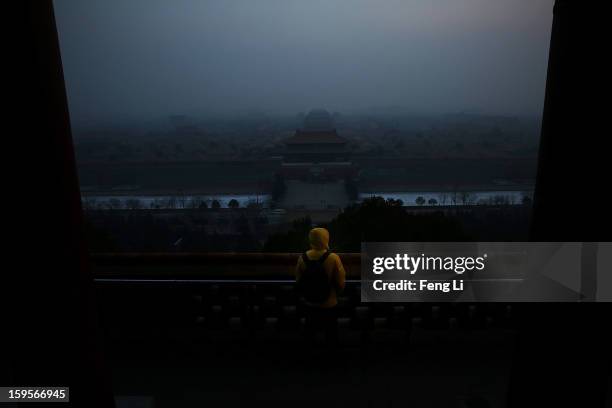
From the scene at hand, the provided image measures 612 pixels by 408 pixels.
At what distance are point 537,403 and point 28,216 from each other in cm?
166

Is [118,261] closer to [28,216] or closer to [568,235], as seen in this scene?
[28,216]

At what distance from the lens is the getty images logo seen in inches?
115

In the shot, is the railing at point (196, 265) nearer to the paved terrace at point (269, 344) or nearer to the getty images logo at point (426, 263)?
the paved terrace at point (269, 344)

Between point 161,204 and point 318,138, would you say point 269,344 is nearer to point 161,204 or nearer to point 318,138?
point 161,204

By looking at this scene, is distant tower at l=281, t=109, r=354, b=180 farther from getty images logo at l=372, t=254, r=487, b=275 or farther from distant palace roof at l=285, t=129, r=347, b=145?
getty images logo at l=372, t=254, r=487, b=275

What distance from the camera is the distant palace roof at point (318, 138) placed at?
693 cm

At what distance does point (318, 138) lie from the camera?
700 centimetres

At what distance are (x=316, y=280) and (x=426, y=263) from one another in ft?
2.79

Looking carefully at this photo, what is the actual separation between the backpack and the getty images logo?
0.64m

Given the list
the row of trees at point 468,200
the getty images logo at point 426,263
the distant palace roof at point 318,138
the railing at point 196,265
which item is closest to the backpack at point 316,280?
the getty images logo at point 426,263

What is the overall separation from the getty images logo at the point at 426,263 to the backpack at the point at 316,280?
2.11ft

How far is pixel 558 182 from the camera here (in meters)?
1.19

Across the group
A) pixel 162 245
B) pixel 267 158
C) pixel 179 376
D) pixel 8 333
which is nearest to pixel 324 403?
pixel 179 376

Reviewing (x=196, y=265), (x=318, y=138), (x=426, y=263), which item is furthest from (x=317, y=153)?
(x=426, y=263)
